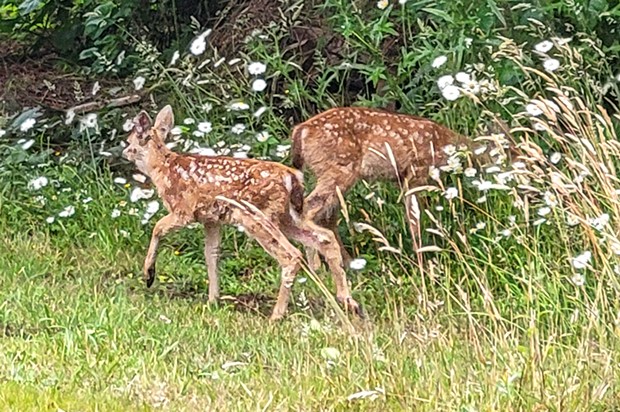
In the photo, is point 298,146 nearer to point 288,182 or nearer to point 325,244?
point 288,182

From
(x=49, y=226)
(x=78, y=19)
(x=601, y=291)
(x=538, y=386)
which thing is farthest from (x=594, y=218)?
(x=78, y=19)

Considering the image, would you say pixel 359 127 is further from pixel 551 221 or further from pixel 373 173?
pixel 551 221

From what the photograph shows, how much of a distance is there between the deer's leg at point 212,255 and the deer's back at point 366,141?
83 centimetres

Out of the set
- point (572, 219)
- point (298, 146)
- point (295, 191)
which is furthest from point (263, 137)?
point (572, 219)

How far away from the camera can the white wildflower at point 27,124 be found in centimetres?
1025

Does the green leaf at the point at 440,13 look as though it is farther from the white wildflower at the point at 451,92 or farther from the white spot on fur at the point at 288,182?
the white spot on fur at the point at 288,182

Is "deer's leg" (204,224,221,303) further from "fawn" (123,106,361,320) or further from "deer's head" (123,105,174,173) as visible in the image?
"deer's head" (123,105,174,173)

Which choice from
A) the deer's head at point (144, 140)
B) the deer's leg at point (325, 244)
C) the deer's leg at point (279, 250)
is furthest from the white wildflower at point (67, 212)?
the deer's leg at point (325, 244)

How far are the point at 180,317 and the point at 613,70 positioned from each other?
11.3ft

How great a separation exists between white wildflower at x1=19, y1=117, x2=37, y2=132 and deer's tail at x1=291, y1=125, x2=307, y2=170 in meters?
2.84

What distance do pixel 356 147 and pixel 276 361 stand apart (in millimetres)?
2768

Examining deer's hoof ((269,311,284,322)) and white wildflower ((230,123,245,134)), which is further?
white wildflower ((230,123,245,134))

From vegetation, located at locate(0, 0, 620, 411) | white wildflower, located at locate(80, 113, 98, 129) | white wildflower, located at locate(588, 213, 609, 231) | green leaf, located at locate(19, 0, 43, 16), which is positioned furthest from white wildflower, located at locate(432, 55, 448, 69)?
green leaf, located at locate(19, 0, 43, 16)

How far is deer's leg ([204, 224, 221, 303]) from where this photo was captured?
7781mm
